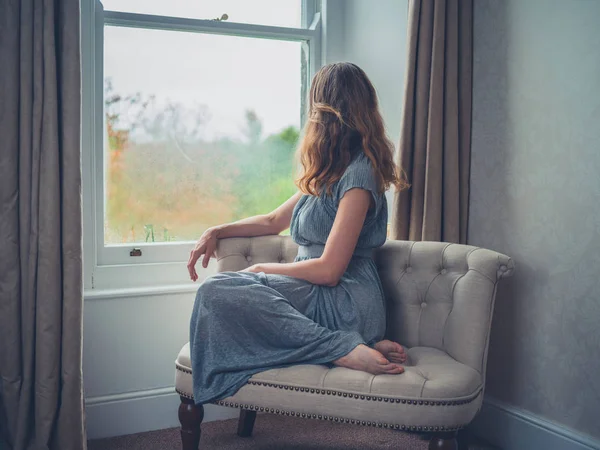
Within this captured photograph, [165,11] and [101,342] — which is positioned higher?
[165,11]

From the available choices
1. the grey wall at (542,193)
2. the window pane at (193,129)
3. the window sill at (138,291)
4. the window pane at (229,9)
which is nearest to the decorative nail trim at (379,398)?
the grey wall at (542,193)

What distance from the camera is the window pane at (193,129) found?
102 inches

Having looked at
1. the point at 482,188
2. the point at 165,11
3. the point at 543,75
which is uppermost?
the point at 165,11

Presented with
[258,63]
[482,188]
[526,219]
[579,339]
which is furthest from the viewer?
[258,63]

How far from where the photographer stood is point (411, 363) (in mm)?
1957

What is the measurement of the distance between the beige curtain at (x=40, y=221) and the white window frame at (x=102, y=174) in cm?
36

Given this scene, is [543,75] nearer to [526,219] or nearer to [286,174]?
[526,219]

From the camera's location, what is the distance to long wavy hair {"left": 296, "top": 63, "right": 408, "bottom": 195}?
2080 millimetres

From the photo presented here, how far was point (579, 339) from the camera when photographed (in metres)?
2.14

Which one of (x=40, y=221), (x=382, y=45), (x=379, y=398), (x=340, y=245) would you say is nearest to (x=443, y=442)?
(x=379, y=398)

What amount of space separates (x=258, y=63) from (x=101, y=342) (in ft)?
4.45

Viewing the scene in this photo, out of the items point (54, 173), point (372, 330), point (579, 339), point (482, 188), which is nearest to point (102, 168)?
point (54, 173)

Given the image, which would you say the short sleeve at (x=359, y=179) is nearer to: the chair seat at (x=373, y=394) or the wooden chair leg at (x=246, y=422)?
the chair seat at (x=373, y=394)

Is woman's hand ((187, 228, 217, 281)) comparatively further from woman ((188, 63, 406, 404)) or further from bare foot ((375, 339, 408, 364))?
bare foot ((375, 339, 408, 364))
